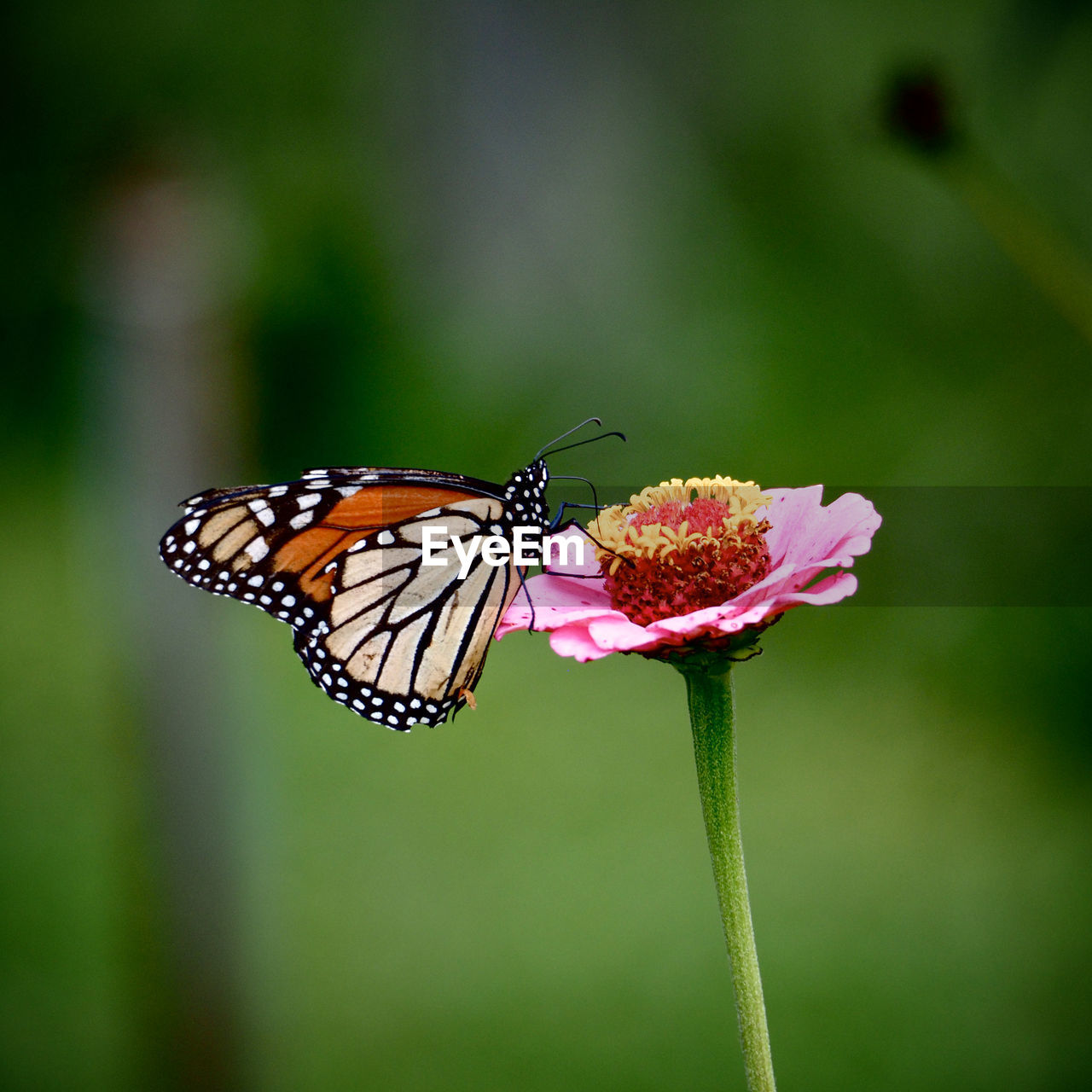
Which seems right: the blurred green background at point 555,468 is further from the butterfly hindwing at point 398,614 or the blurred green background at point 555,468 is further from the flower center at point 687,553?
the flower center at point 687,553

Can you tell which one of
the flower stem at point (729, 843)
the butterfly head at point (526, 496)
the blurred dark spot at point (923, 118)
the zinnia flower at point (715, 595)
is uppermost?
the blurred dark spot at point (923, 118)

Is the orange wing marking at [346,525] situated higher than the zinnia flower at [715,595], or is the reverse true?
the orange wing marking at [346,525]

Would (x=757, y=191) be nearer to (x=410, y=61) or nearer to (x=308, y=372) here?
(x=410, y=61)

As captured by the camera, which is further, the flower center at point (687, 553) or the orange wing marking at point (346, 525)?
the orange wing marking at point (346, 525)

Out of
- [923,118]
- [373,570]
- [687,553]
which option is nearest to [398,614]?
[373,570]

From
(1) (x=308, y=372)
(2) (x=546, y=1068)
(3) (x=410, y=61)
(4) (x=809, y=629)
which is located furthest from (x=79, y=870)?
(3) (x=410, y=61)

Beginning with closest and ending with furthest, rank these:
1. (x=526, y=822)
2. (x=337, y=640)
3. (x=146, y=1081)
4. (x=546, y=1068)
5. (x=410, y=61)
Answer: (x=337, y=640), (x=546, y=1068), (x=146, y=1081), (x=526, y=822), (x=410, y=61)

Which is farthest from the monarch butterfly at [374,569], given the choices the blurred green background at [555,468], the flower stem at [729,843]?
the blurred green background at [555,468]
